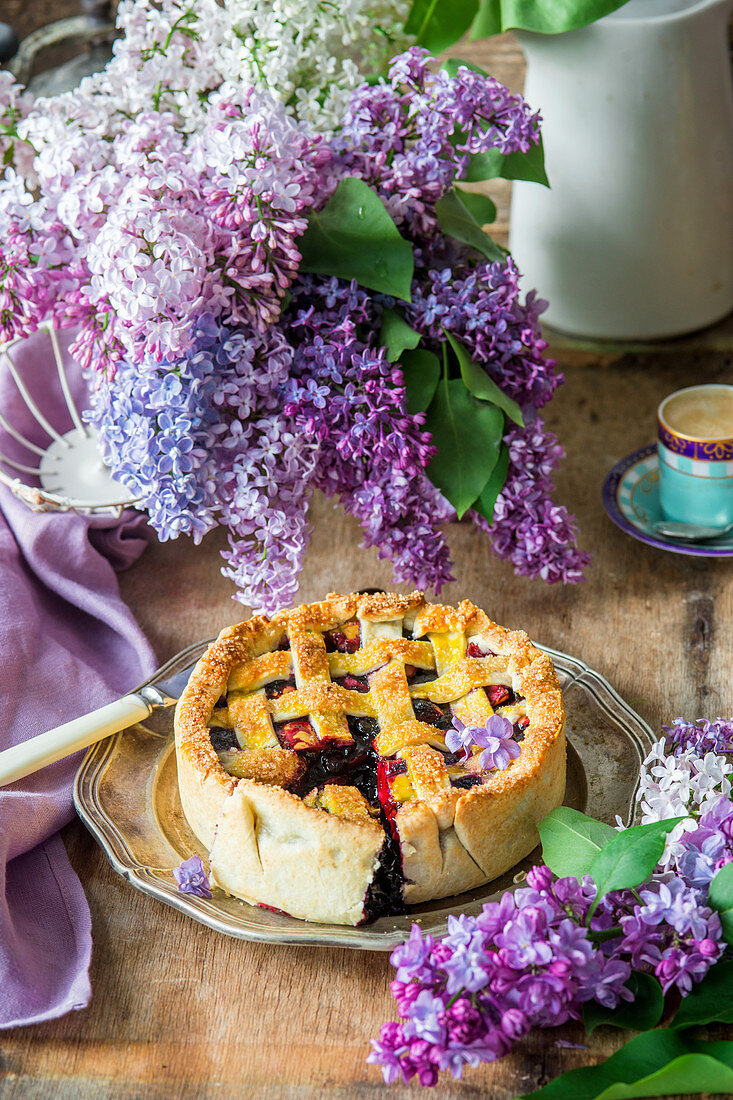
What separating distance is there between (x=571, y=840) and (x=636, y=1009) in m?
0.14

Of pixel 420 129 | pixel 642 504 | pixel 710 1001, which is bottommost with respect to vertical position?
pixel 642 504

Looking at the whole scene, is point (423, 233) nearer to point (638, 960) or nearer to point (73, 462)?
point (73, 462)

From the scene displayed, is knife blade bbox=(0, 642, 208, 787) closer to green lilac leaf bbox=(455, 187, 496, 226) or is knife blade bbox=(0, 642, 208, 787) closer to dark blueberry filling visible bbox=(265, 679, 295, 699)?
dark blueberry filling visible bbox=(265, 679, 295, 699)

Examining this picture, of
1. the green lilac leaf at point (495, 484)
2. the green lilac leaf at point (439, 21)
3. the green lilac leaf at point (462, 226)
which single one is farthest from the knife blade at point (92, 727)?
the green lilac leaf at point (439, 21)

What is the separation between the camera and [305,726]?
41.8 inches

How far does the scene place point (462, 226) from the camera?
1360 mm

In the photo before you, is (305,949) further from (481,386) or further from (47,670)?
(481,386)

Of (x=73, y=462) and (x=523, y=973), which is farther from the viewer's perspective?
(x=73, y=462)

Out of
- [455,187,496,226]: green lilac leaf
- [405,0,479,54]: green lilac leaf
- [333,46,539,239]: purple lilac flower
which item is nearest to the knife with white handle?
[333,46,539,239]: purple lilac flower

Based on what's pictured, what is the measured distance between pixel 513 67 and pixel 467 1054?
1.73 meters

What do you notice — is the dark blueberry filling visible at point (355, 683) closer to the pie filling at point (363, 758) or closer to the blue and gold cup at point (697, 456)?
the pie filling at point (363, 758)

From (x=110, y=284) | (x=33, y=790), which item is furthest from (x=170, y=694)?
(x=110, y=284)

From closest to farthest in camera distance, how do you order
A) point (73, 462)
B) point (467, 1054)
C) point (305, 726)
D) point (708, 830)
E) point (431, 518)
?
point (467, 1054)
point (708, 830)
point (305, 726)
point (431, 518)
point (73, 462)

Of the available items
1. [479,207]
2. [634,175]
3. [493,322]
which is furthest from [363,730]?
[634,175]
